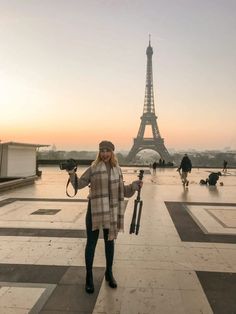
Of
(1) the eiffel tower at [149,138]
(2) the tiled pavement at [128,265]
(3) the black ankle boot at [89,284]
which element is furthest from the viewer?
(1) the eiffel tower at [149,138]

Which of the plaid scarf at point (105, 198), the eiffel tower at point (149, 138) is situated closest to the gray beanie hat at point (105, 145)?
the plaid scarf at point (105, 198)

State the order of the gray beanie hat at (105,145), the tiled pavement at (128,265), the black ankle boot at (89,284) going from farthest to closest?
1. the gray beanie hat at (105,145)
2. the black ankle boot at (89,284)
3. the tiled pavement at (128,265)

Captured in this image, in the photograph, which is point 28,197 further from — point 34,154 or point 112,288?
point 34,154

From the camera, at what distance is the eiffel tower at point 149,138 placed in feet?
256

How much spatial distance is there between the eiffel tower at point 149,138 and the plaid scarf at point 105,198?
234ft

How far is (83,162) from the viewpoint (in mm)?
44094

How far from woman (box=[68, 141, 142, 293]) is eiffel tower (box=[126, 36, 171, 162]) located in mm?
71364

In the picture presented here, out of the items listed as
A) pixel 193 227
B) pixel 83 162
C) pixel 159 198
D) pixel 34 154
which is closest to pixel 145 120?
pixel 83 162

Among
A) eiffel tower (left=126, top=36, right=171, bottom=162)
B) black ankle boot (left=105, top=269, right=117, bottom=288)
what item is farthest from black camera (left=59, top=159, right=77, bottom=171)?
eiffel tower (left=126, top=36, right=171, bottom=162)

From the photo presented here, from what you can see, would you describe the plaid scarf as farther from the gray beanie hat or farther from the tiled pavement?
the tiled pavement

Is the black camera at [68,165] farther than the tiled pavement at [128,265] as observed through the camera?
Yes

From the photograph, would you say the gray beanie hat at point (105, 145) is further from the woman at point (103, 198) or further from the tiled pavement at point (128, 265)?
the tiled pavement at point (128, 265)

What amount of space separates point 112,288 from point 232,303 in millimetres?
1502

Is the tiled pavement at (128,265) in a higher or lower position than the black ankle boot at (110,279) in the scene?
lower
